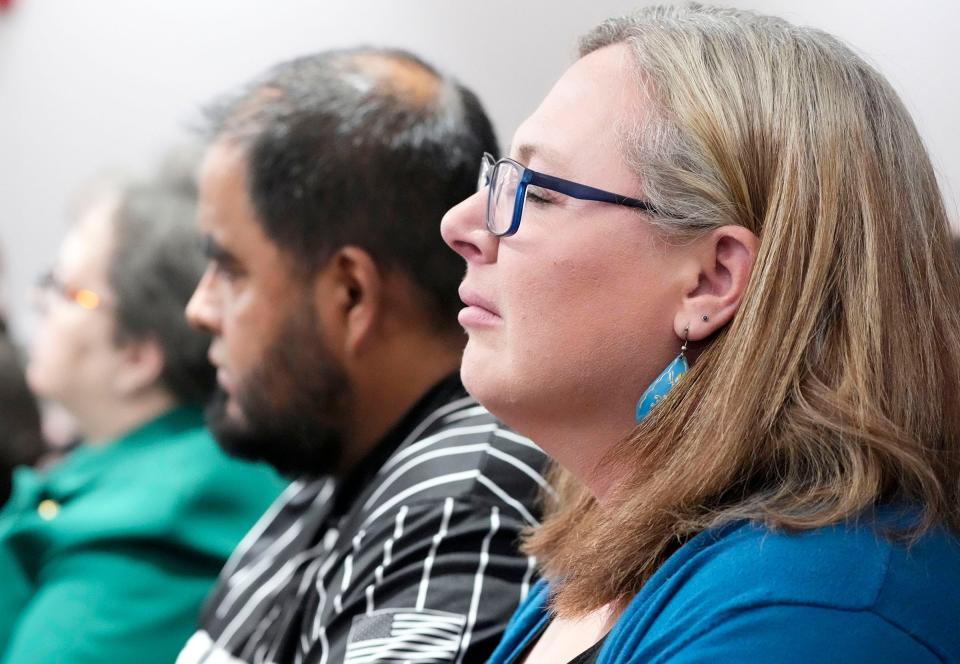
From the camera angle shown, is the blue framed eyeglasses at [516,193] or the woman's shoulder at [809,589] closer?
the woman's shoulder at [809,589]

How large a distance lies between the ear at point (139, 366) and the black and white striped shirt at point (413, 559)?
638 mm

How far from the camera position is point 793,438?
3.03ft

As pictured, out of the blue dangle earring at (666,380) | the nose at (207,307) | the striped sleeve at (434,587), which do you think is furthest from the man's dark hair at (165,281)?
the blue dangle earring at (666,380)

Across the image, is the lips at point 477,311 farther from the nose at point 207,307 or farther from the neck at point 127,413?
the neck at point 127,413

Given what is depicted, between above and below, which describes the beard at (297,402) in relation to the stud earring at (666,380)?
below

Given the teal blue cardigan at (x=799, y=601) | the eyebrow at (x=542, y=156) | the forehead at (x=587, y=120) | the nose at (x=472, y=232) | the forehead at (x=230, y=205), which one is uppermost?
the forehead at (x=587, y=120)

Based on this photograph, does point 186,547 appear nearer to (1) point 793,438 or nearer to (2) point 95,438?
(2) point 95,438

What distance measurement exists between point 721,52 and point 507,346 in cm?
30

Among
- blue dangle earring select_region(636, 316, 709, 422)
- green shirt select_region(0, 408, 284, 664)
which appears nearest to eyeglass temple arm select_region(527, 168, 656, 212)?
blue dangle earring select_region(636, 316, 709, 422)

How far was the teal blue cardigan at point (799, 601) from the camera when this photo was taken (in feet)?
2.67

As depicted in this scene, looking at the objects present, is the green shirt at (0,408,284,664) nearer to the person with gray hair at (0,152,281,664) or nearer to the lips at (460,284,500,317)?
the person with gray hair at (0,152,281,664)

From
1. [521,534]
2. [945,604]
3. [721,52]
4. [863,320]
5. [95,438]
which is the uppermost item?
[721,52]

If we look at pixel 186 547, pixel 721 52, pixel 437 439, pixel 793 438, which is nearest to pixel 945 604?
pixel 793 438

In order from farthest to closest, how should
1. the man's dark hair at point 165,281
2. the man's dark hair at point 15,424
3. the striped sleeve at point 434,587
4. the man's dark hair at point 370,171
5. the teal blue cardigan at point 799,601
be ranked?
the man's dark hair at point 165,281 → the man's dark hair at point 15,424 → the man's dark hair at point 370,171 → the striped sleeve at point 434,587 → the teal blue cardigan at point 799,601
